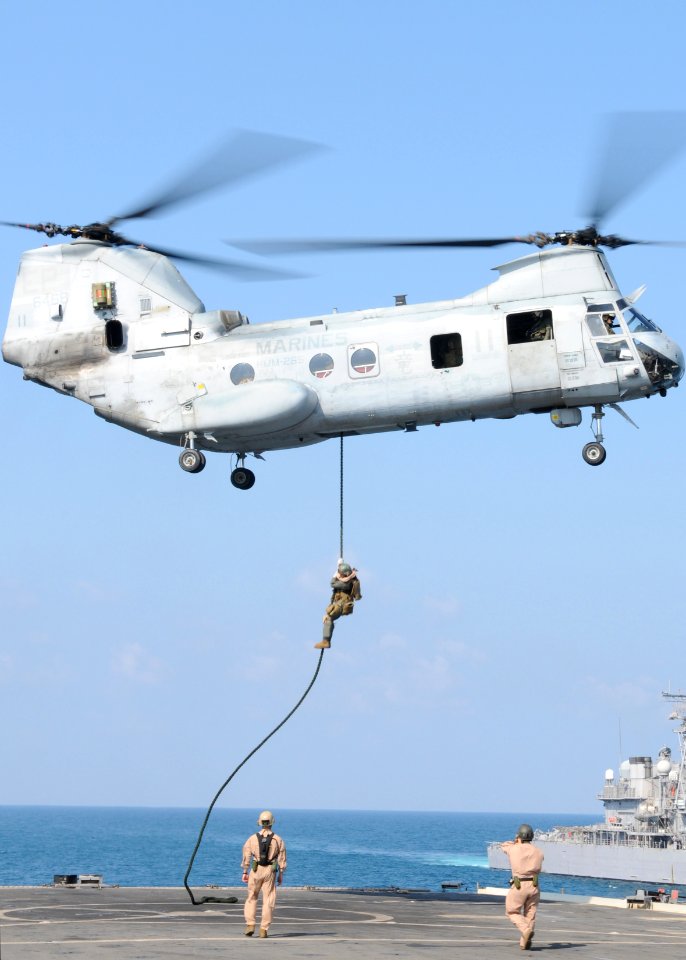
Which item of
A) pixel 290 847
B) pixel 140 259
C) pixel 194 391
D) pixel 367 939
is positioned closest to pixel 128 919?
pixel 367 939

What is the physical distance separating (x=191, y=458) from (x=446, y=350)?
5.66 m

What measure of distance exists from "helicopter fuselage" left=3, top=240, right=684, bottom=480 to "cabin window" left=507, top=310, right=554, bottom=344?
0.03 metres

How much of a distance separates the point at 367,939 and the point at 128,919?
437 centimetres

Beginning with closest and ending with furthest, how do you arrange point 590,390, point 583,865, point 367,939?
point 367,939
point 590,390
point 583,865

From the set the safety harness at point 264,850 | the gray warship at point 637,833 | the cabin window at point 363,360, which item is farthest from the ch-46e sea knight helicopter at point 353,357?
the gray warship at point 637,833

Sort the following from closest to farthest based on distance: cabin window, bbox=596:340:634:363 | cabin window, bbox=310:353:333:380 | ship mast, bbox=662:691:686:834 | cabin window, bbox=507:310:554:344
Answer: cabin window, bbox=596:340:634:363
cabin window, bbox=507:310:554:344
cabin window, bbox=310:353:333:380
ship mast, bbox=662:691:686:834

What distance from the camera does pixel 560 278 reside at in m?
25.0

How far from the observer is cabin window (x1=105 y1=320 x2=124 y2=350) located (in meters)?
27.3

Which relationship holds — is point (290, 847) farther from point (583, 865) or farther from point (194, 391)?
point (194, 391)

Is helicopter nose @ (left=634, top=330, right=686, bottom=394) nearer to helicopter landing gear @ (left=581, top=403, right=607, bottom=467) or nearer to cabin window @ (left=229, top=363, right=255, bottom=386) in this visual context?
helicopter landing gear @ (left=581, top=403, right=607, bottom=467)

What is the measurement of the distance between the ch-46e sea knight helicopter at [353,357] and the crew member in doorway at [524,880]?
9.64 m

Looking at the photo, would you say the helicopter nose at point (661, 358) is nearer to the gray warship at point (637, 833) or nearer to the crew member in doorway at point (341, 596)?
the crew member in doorway at point (341, 596)

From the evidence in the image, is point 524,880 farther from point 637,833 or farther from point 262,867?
point 637,833

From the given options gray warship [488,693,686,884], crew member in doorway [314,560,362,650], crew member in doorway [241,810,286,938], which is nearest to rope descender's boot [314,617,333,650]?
crew member in doorway [314,560,362,650]
